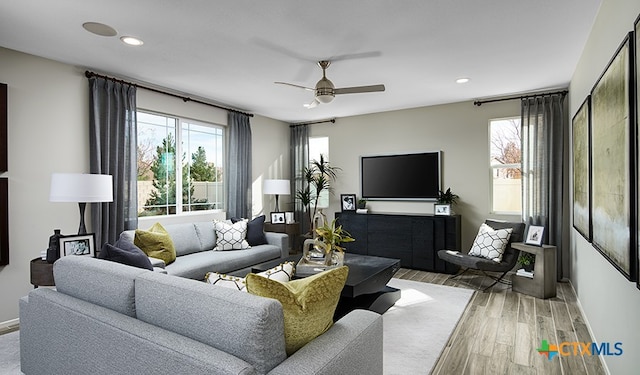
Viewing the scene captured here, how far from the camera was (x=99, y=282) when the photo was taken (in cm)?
182

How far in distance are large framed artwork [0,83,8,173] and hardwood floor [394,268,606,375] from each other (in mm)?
3889

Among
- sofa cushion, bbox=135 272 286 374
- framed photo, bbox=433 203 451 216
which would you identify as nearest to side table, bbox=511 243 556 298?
framed photo, bbox=433 203 451 216

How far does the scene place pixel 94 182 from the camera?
2.96 m

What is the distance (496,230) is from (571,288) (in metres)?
1.04

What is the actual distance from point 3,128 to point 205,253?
224 cm

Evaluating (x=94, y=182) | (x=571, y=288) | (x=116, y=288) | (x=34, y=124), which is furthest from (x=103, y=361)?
(x=571, y=288)

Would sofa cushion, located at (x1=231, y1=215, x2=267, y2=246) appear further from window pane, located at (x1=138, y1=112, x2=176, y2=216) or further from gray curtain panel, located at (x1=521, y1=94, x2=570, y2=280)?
gray curtain panel, located at (x1=521, y1=94, x2=570, y2=280)

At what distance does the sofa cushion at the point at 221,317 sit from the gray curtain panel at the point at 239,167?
12.9 ft

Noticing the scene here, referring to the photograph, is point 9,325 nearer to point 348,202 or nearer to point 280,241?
point 280,241

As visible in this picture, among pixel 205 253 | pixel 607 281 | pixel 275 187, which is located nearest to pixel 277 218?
pixel 275 187

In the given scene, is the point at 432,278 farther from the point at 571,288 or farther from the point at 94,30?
the point at 94,30

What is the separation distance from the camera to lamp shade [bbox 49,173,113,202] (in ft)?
9.33

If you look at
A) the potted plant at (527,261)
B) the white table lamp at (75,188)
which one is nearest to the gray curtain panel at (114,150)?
the white table lamp at (75,188)

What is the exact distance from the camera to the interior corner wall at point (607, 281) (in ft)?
5.97
